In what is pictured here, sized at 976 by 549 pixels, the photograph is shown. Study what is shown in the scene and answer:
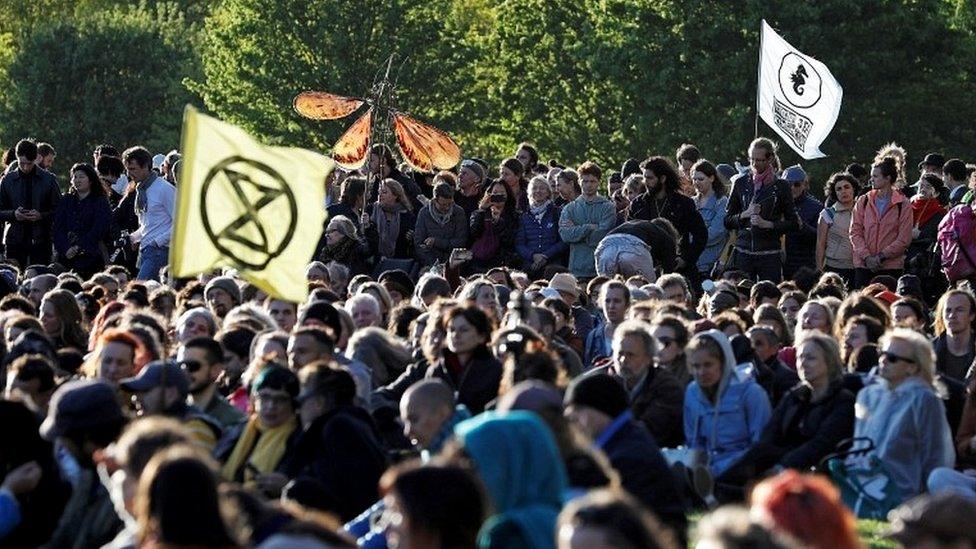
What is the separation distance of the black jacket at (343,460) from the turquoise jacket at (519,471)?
108 inches

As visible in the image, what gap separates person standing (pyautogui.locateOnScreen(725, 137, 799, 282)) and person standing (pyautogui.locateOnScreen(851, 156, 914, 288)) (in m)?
0.62

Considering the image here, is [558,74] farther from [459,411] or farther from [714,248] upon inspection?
[459,411]

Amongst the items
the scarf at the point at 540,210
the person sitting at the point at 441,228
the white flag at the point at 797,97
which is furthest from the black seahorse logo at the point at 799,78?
the person sitting at the point at 441,228

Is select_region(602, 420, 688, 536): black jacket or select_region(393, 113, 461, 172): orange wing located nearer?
select_region(602, 420, 688, 536): black jacket

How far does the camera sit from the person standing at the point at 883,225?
21.7 meters

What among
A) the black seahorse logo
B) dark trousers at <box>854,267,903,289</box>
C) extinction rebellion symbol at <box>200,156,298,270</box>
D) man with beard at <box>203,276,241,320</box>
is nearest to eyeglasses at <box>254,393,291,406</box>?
extinction rebellion symbol at <box>200,156,298,270</box>

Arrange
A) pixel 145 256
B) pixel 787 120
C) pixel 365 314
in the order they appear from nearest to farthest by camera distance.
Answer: pixel 365 314 → pixel 145 256 → pixel 787 120

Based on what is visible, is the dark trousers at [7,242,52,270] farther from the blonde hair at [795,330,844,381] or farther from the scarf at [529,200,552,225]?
the blonde hair at [795,330,844,381]

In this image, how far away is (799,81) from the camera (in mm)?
26219

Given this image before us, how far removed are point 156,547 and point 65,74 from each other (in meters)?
66.1

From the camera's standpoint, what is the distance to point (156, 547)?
755 centimetres

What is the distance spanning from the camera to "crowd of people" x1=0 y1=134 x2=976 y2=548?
7668 millimetres

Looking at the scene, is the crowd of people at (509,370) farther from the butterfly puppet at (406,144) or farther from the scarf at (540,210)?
the butterfly puppet at (406,144)

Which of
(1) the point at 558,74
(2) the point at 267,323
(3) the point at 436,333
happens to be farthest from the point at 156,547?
(1) the point at 558,74
